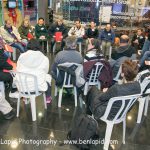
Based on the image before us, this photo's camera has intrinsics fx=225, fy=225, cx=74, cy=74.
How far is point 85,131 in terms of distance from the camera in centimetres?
250

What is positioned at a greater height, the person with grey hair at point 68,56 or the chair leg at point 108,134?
the person with grey hair at point 68,56

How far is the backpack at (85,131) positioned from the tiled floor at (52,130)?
0.11 metres

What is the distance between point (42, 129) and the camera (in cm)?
291

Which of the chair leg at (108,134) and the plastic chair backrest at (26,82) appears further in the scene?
the plastic chair backrest at (26,82)

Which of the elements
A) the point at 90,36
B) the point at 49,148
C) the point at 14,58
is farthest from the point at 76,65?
the point at 90,36

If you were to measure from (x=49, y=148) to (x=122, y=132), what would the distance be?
3.24 ft

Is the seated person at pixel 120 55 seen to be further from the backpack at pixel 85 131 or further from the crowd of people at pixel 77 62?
the backpack at pixel 85 131

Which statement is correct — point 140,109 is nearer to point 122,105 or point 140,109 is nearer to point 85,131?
point 122,105

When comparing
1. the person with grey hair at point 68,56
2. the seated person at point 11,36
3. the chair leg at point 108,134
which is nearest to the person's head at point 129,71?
the chair leg at point 108,134

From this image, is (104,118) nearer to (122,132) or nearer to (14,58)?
(122,132)

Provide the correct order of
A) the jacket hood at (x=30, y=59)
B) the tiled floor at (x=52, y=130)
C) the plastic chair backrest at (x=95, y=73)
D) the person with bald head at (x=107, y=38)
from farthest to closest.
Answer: the person with bald head at (x=107, y=38) < the plastic chair backrest at (x=95, y=73) < the jacket hood at (x=30, y=59) < the tiled floor at (x=52, y=130)

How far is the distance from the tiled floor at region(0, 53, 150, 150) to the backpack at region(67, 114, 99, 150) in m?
0.11

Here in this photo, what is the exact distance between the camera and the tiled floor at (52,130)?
2.63m

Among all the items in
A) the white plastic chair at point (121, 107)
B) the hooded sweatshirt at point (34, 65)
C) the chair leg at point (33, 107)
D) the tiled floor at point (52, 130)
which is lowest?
the tiled floor at point (52, 130)
